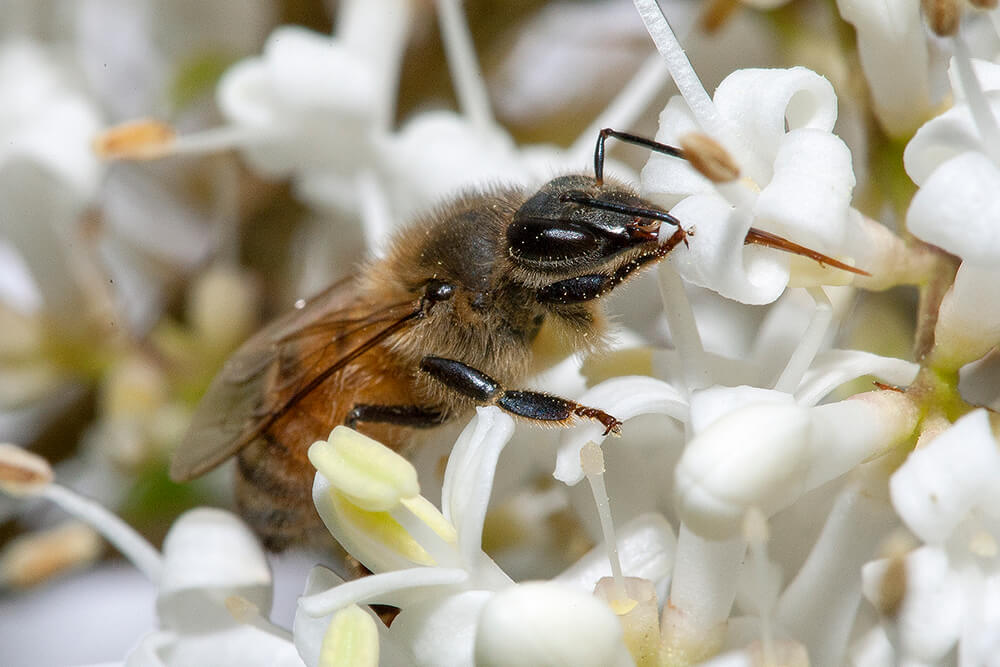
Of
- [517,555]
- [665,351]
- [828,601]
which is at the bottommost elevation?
[517,555]

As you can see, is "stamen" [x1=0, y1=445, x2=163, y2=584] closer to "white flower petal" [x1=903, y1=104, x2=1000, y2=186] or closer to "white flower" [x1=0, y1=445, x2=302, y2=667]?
"white flower" [x1=0, y1=445, x2=302, y2=667]

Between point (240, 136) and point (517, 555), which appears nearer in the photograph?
point (517, 555)

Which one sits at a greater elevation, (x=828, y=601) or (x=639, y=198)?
(x=639, y=198)

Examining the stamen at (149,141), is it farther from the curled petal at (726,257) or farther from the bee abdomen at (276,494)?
the curled petal at (726,257)

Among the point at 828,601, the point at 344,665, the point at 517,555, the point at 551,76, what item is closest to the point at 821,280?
the point at 828,601

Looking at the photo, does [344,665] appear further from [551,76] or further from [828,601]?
[551,76]

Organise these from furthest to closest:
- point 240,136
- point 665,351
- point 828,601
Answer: point 240,136
point 665,351
point 828,601

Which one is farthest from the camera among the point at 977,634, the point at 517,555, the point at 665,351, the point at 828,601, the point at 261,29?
the point at 261,29

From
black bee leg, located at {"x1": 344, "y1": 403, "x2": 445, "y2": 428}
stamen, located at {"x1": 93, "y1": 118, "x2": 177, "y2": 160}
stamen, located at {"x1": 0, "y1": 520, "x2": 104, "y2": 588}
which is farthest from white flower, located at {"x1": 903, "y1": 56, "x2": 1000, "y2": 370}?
stamen, located at {"x1": 0, "y1": 520, "x2": 104, "y2": 588}
